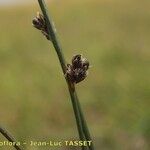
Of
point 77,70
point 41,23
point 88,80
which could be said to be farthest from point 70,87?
point 88,80

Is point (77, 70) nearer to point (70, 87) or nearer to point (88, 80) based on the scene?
point (70, 87)

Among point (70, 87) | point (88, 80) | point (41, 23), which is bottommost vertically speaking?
point (88, 80)

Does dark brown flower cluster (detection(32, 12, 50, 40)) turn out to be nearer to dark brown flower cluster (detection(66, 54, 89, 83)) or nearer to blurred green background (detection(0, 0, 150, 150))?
dark brown flower cluster (detection(66, 54, 89, 83))

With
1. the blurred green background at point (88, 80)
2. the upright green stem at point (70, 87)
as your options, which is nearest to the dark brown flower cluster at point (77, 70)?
the upright green stem at point (70, 87)

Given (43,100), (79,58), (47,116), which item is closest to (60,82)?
(43,100)

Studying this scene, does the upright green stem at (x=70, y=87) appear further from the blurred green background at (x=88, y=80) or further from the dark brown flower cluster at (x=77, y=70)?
the blurred green background at (x=88, y=80)

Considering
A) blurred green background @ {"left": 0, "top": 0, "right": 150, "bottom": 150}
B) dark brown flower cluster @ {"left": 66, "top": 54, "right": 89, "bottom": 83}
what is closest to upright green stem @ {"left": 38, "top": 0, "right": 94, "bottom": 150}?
dark brown flower cluster @ {"left": 66, "top": 54, "right": 89, "bottom": 83}
